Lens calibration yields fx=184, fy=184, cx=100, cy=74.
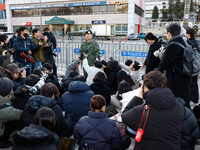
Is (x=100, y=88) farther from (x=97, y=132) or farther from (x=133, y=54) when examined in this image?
(x=133, y=54)

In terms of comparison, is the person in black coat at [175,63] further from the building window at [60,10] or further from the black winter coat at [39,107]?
the building window at [60,10]

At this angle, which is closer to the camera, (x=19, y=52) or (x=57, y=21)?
(x=19, y=52)

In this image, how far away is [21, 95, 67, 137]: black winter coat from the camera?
262cm

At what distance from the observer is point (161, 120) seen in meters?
2.02

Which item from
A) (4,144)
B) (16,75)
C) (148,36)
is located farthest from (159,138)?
(16,75)

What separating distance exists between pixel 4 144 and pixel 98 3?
1741 inches

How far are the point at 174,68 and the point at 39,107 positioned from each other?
8.64ft

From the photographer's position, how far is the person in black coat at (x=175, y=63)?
352 centimetres

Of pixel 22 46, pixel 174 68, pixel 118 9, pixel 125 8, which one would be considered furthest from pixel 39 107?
pixel 118 9

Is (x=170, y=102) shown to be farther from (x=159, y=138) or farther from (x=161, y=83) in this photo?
(x=159, y=138)

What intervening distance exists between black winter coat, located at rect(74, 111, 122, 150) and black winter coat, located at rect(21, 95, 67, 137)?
0.40 m

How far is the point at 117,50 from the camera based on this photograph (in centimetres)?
835

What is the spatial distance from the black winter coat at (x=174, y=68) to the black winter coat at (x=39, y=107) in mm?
2196

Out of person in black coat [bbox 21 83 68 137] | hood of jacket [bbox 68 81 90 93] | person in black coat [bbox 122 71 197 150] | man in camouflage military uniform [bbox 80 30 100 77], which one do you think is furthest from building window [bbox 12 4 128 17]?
person in black coat [bbox 122 71 197 150]
